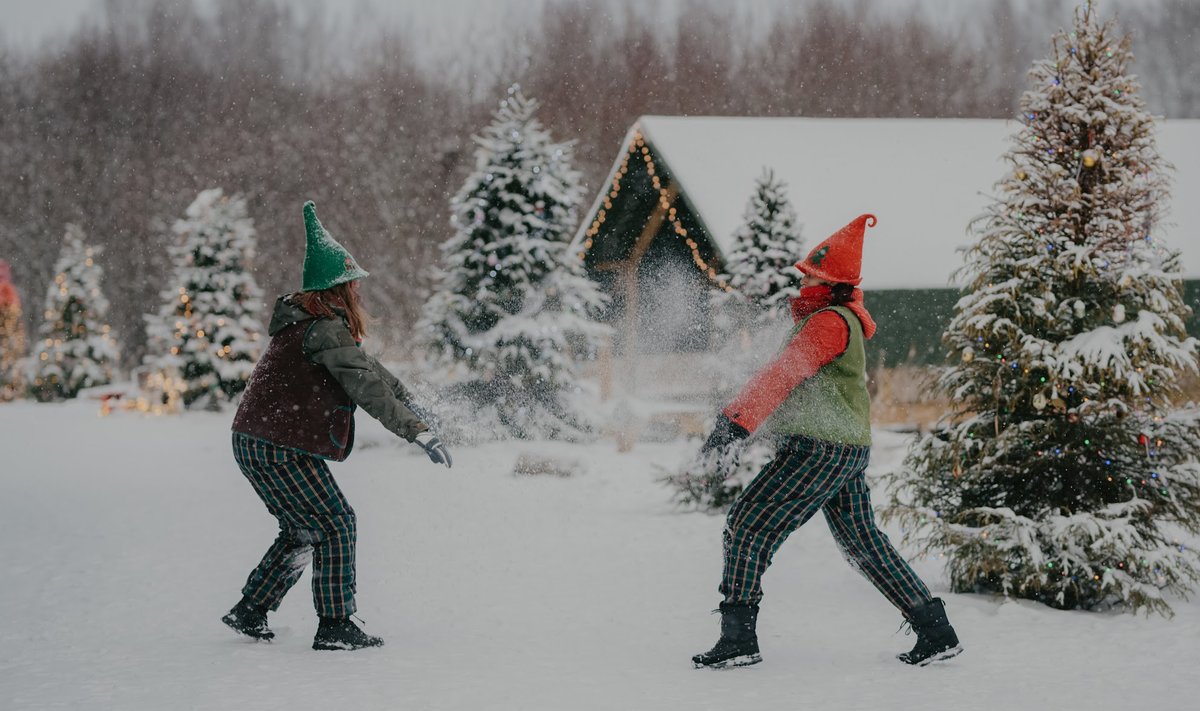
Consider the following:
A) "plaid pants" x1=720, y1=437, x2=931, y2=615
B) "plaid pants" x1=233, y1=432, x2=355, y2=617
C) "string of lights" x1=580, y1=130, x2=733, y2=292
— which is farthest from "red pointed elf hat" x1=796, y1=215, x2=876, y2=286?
"string of lights" x1=580, y1=130, x2=733, y2=292

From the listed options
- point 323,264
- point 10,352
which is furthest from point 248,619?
point 10,352

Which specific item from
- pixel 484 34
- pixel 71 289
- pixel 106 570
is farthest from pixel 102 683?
pixel 484 34

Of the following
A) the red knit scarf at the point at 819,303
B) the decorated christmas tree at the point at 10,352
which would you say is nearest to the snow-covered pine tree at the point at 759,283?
the red knit scarf at the point at 819,303

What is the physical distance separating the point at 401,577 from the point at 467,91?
44.5m

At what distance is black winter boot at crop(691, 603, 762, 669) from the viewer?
450 centimetres

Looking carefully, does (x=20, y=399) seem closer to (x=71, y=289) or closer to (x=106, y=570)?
(x=71, y=289)

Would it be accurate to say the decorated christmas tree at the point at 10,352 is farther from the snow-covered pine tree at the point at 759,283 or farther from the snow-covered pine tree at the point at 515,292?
the snow-covered pine tree at the point at 759,283

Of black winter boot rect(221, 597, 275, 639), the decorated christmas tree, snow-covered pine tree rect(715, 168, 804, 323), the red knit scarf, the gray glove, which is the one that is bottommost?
the decorated christmas tree

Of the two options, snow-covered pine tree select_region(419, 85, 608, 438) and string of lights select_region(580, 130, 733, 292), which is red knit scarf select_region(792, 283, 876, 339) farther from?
string of lights select_region(580, 130, 733, 292)

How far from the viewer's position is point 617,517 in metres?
9.38

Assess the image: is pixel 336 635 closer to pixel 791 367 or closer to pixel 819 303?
pixel 791 367

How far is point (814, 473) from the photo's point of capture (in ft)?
14.6

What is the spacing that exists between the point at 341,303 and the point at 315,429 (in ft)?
1.86

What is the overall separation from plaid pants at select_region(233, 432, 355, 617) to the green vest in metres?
1.83
